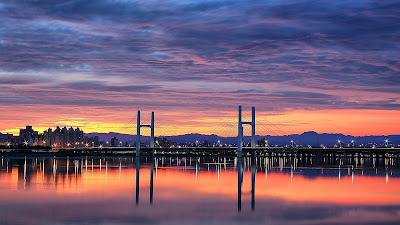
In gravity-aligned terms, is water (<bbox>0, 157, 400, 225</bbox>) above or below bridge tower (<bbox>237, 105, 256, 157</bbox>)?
below

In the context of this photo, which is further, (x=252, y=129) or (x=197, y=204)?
(x=252, y=129)

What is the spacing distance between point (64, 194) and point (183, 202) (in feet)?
33.0

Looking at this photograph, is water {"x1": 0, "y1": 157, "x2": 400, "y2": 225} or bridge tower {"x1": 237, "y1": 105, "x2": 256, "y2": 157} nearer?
water {"x1": 0, "y1": 157, "x2": 400, "y2": 225}

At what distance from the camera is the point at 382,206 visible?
36000mm

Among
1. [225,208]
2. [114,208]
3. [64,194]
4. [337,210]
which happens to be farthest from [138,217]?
[64,194]

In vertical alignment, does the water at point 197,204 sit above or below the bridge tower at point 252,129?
below

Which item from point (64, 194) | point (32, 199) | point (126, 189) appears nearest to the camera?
point (32, 199)

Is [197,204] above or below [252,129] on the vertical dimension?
below

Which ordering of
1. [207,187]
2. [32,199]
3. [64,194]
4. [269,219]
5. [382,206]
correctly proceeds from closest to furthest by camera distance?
[269,219]
[382,206]
[32,199]
[64,194]
[207,187]

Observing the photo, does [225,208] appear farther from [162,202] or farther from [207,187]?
[207,187]

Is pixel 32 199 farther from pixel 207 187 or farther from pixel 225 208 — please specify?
pixel 207 187

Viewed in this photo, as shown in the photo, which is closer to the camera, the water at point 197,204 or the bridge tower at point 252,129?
the water at point 197,204

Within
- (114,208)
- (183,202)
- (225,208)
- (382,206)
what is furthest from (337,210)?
(114,208)

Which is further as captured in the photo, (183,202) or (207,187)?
(207,187)
